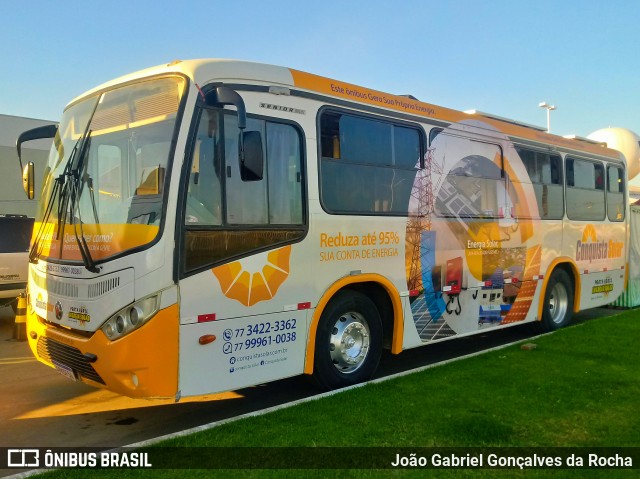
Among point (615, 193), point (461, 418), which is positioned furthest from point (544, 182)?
point (461, 418)

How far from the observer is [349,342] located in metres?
6.30

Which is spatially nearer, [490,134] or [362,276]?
[362,276]

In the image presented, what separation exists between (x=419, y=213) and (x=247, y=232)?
8.81ft

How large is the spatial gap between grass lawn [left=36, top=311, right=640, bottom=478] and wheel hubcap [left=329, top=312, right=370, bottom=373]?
21.6 inches

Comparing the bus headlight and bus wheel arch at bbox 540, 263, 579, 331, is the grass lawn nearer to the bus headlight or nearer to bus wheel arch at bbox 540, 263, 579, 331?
the bus headlight

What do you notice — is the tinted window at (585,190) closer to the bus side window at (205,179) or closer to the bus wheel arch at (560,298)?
the bus wheel arch at (560,298)

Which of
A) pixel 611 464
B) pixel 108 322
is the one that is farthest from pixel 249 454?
pixel 611 464

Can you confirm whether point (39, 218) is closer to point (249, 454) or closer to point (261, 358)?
point (261, 358)

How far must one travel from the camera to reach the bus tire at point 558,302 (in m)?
9.73

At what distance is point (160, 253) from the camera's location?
4.61m

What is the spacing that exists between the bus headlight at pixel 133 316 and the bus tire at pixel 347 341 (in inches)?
76.4

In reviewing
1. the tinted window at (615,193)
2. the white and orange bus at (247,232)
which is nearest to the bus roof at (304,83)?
the white and orange bus at (247,232)

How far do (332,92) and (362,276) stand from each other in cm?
204

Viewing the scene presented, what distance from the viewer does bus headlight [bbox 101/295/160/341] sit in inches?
180
